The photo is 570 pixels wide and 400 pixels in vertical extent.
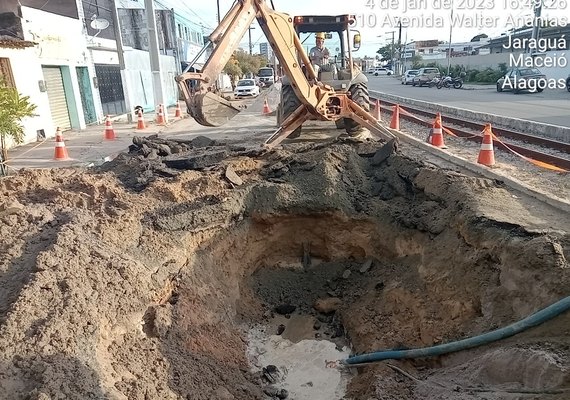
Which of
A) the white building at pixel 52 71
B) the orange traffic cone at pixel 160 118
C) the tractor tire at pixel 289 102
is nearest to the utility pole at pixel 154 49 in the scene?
the orange traffic cone at pixel 160 118

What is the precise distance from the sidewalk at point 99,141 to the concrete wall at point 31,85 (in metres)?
0.48

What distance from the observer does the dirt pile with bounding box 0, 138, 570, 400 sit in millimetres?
3346

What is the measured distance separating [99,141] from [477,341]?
526 inches

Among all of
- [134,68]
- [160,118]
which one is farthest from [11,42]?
[134,68]

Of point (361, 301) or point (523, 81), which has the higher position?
point (523, 81)

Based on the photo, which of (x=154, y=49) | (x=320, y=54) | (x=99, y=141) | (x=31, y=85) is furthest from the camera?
(x=154, y=49)

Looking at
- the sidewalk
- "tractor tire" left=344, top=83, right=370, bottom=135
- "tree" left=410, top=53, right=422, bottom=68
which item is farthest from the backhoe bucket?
"tree" left=410, top=53, right=422, bottom=68

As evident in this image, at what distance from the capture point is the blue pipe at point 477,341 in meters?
3.29

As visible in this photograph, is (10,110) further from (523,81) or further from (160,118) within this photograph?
(523,81)

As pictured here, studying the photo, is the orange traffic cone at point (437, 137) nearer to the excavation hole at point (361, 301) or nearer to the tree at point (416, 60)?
the excavation hole at point (361, 301)

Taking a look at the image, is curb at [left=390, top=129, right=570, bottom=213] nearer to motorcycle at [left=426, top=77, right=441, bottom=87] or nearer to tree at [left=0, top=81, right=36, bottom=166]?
tree at [left=0, top=81, right=36, bottom=166]

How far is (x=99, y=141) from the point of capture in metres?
14.3

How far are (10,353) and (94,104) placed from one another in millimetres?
18171

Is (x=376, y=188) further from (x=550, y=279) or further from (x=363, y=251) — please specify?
(x=550, y=279)
